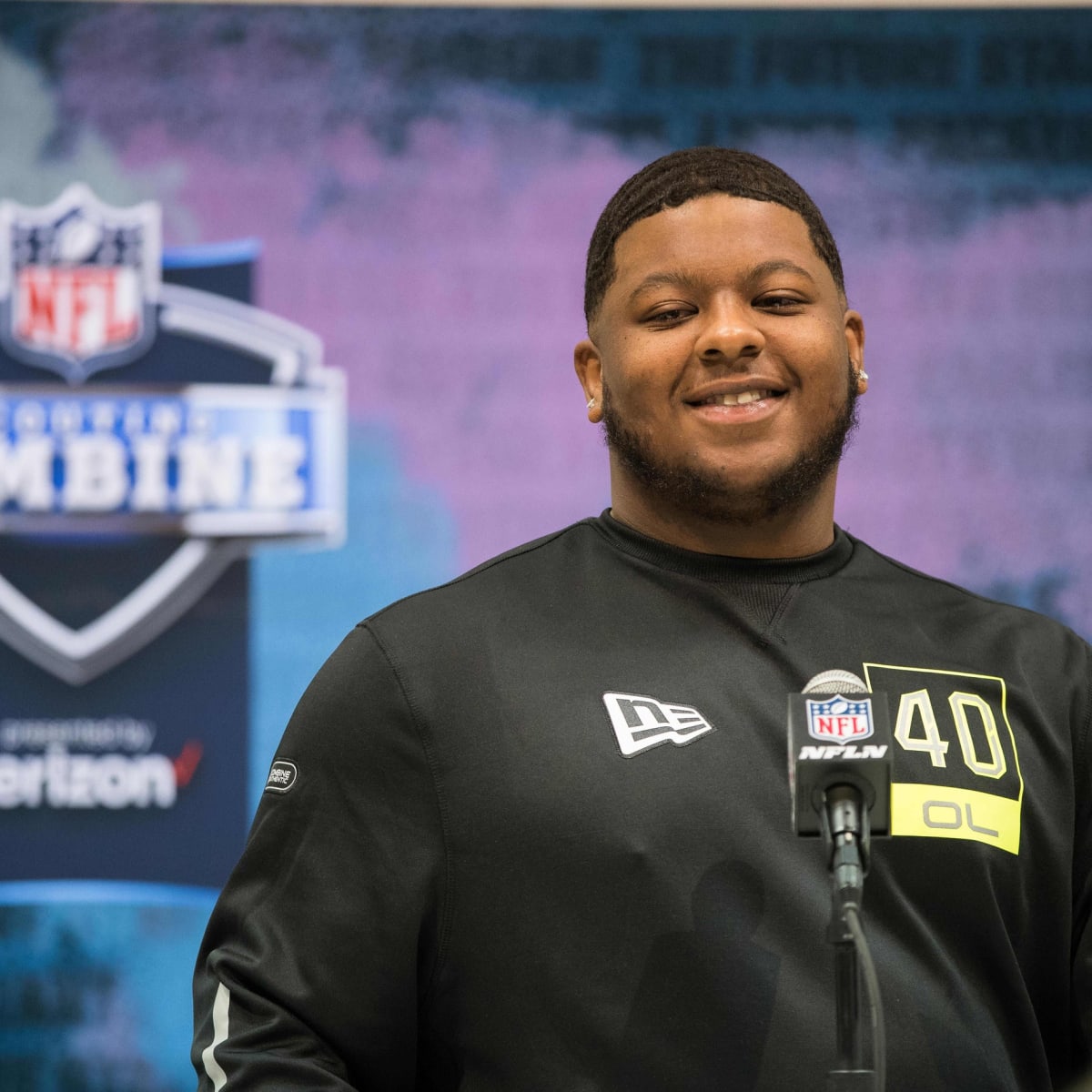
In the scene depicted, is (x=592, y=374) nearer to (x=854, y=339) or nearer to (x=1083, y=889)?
(x=854, y=339)

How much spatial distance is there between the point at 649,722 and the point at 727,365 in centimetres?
36

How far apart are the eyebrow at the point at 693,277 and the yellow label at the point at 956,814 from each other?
1.73 feet

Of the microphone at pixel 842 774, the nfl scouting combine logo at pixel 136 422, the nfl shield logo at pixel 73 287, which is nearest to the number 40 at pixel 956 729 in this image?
the microphone at pixel 842 774

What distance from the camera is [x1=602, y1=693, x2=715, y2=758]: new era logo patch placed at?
4.27ft

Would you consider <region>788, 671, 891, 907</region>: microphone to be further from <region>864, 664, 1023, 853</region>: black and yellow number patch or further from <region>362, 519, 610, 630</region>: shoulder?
<region>362, 519, 610, 630</region>: shoulder

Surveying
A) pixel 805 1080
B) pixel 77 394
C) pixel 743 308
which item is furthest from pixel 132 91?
pixel 805 1080

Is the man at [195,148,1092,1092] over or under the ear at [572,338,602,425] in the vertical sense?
under

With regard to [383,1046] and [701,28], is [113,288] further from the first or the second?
[383,1046]

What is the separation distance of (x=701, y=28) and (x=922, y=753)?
1950 mm

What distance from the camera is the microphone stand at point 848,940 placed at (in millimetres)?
951

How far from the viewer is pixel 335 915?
1258 millimetres

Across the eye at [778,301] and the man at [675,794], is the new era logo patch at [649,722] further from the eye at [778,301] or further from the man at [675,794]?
the eye at [778,301]

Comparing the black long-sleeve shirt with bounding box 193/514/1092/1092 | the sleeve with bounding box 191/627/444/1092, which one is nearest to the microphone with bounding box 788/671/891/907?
the black long-sleeve shirt with bounding box 193/514/1092/1092

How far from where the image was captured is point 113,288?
9.06ft
